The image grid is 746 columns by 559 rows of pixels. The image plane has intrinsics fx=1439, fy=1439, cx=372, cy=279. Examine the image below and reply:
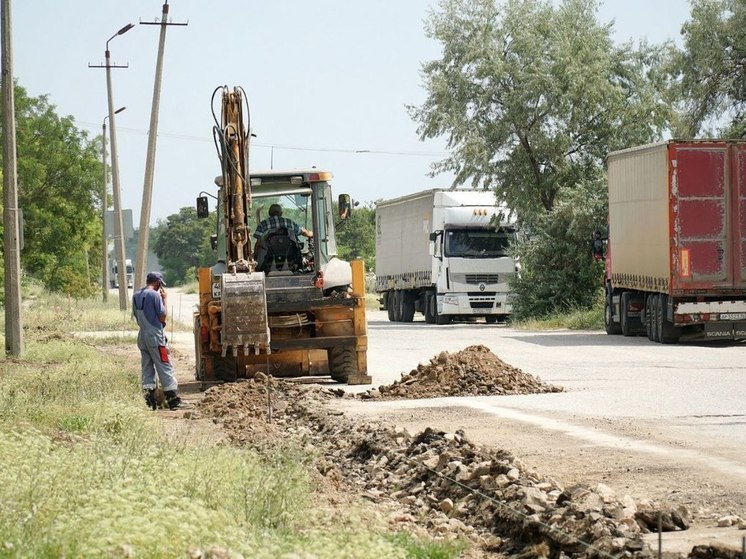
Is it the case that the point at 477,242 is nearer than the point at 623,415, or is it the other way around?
the point at 623,415

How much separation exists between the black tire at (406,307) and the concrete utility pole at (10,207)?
2425 centimetres

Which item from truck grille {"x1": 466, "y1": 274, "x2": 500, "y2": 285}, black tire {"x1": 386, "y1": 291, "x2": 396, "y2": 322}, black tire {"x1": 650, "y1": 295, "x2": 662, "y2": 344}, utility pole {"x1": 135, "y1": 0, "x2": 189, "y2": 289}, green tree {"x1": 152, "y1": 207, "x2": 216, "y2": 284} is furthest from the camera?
green tree {"x1": 152, "y1": 207, "x2": 216, "y2": 284}

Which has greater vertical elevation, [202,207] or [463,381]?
[202,207]

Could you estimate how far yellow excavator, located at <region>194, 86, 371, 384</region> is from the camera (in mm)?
20312

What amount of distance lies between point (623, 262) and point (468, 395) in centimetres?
1515

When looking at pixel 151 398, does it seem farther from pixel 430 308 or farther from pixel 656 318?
pixel 430 308

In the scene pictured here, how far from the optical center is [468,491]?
33.7 ft

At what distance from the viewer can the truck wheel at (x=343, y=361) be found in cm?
2070

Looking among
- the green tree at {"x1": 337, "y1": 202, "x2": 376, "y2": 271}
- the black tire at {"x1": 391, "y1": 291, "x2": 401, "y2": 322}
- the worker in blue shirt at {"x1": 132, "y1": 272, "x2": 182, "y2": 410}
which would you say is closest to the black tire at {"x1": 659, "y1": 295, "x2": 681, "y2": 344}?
the worker in blue shirt at {"x1": 132, "y1": 272, "x2": 182, "y2": 410}

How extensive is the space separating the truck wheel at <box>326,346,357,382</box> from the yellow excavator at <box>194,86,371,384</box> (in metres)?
0.01

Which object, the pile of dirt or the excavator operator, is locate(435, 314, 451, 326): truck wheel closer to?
the excavator operator

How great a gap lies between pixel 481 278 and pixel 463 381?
25379 mm

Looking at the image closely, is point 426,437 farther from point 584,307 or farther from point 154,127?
point 584,307

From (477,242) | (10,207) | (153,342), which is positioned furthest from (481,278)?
(153,342)
